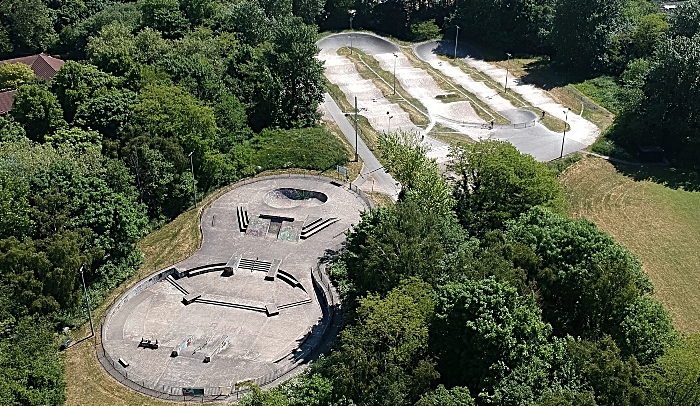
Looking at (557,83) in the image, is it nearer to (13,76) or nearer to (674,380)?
(674,380)

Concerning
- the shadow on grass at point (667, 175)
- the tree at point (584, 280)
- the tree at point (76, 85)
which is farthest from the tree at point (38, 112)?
the shadow on grass at point (667, 175)

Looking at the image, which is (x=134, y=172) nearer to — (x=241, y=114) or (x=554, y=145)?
(x=241, y=114)

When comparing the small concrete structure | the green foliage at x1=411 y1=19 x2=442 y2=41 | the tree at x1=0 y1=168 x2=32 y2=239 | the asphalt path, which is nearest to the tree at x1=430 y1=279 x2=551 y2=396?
the small concrete structure

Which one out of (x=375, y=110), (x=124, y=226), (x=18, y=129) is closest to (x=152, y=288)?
(x=124, y=226)

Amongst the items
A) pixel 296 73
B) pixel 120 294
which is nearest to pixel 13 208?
pixel 120 294

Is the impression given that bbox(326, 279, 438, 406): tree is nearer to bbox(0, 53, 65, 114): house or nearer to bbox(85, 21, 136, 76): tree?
bbox(85, 21, 136, 76): tree

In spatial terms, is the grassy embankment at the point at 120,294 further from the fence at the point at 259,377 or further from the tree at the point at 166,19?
the tree at the point at 166,19
